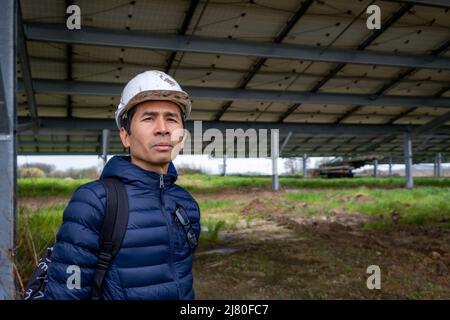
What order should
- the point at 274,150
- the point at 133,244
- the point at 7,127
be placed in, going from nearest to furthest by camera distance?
the point at 133,244 < the point at 7,127 < the point at 274,150

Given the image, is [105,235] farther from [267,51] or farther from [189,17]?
[267,51]

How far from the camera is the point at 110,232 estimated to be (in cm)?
160

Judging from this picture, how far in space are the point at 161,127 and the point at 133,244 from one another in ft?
1.86

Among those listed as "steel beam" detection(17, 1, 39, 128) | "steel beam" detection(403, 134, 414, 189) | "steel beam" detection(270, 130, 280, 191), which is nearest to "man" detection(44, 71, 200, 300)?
"steel beam" detection(17, 1, 39, 128)

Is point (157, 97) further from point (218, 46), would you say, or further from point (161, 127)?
point (218, 46)

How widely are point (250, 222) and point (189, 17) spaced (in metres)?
6.29

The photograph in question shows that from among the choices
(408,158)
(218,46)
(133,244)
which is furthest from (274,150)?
(133,244)

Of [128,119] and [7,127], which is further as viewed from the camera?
[7,127]

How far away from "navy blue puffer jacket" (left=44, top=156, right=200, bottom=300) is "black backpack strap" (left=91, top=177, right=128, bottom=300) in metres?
0.02

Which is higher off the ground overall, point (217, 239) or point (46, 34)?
point (46, 34)

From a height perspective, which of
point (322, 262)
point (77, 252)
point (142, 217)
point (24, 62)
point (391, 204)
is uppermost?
point (24, 62)

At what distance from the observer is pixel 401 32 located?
736 cm

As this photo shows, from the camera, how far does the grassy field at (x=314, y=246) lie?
4.91 metres
